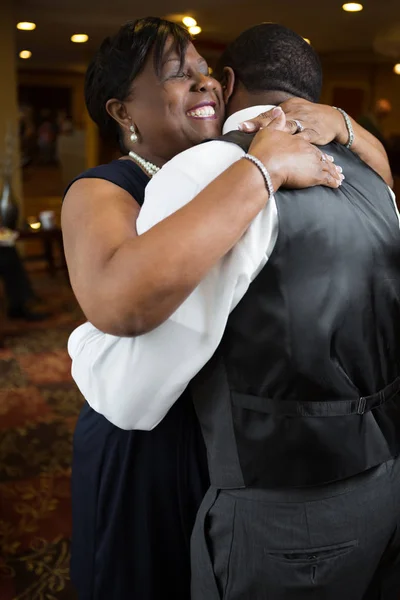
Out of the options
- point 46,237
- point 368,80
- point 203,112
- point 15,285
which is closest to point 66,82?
point 368,80

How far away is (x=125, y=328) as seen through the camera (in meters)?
0.89

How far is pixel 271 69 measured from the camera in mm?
1092

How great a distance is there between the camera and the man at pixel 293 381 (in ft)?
2.98

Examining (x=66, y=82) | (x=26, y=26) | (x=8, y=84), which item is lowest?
(x=66, y=82)

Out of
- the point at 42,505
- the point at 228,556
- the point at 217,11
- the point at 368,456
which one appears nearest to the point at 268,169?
the point at 368,456

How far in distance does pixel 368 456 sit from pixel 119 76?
83 cm

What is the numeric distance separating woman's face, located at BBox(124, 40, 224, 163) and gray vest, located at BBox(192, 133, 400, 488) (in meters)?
0.31

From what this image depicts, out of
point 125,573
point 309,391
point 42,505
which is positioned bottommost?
point 42,505

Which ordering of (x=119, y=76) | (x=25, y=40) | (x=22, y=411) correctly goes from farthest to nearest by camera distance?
(x=25, y=40), (x=22, y=411), (x=119, y=76)

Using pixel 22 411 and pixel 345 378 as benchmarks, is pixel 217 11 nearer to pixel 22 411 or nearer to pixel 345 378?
pixel 22 411

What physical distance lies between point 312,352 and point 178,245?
0.25m

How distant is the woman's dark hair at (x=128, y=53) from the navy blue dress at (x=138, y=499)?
0.52 ft

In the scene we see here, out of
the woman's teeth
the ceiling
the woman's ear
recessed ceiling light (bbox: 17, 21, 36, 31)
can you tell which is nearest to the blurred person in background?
the ceiling

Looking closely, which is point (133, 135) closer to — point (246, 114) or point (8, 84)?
point (246, 114)
